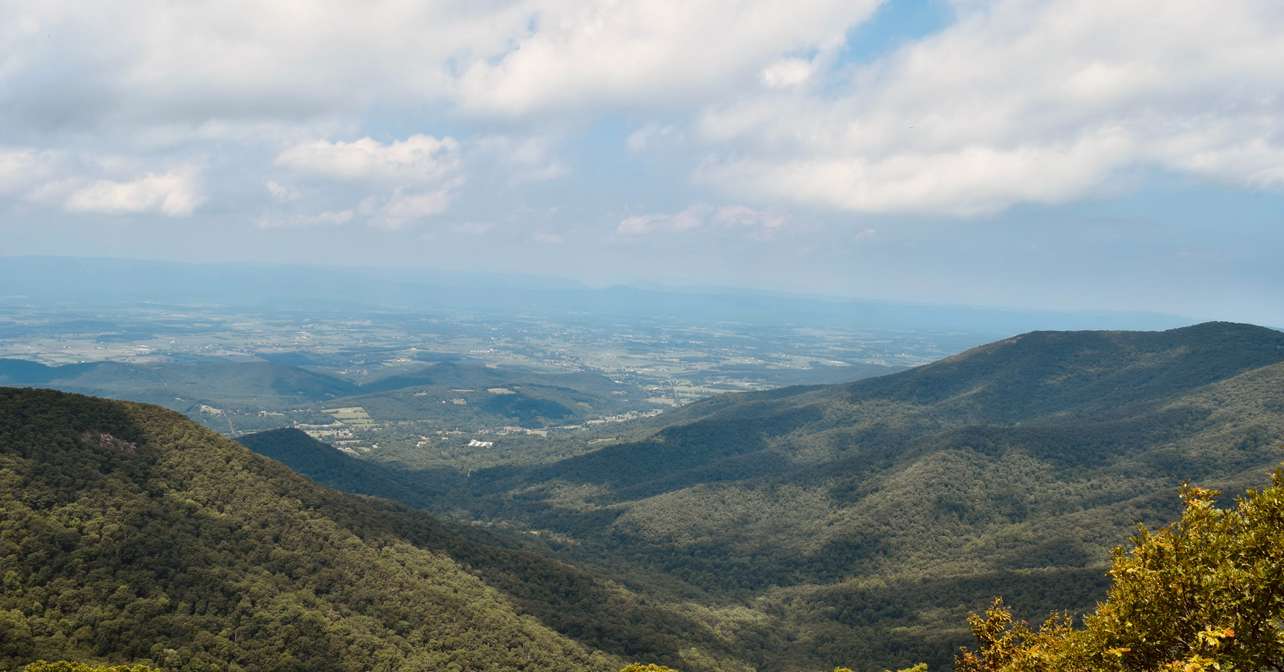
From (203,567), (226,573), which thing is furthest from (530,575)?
(203,567)

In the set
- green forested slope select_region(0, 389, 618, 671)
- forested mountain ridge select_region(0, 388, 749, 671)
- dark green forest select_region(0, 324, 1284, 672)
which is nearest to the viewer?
dark green forest select_region(0, 324, 1284, 672)

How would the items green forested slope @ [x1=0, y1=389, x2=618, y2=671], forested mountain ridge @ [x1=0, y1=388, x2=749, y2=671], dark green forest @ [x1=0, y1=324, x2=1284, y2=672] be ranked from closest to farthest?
dark green forest @ [x1=0, y1=324, x2=1284, y2=672]
green forested slope @ [x1=0, y1=389, x2=618, y2=671]
forested mountain ridge @ [x1=0, y1=388, x2=749, y2=671]

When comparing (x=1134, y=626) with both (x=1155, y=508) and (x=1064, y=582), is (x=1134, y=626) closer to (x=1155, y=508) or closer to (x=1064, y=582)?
(x=1064, y=582)

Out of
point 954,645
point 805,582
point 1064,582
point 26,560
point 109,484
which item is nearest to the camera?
point 26,560

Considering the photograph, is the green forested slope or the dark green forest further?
the green forested slope

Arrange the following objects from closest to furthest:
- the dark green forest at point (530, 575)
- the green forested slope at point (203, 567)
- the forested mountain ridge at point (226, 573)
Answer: the dark green forest at point (530, 575) → the green forested slope at point (203, 567) → the forested mountain ridge at point (226, 573)

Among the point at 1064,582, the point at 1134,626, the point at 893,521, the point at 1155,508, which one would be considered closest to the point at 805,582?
the point at 893,521
